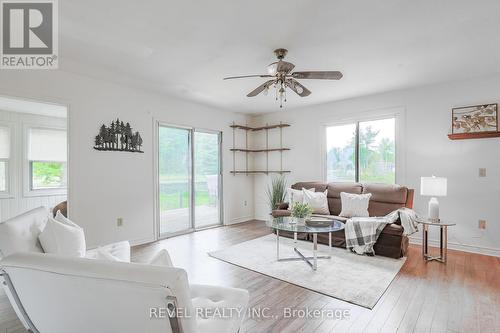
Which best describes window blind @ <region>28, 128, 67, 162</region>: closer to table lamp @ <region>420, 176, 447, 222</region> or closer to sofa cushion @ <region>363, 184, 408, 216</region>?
sofa cushion @ <region>363, 184, 408, 216</region>

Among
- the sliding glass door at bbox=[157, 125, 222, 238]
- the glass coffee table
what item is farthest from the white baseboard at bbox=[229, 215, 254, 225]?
the glass coffee table

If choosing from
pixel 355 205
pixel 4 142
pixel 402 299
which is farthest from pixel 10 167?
pixel 402 299

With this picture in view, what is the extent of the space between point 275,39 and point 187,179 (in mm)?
3251

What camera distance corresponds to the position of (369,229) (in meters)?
3.47

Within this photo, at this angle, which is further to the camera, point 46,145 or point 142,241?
point 46,145

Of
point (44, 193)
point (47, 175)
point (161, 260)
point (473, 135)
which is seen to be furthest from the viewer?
point (47, 175)

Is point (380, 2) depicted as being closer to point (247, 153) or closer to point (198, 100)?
point (198, 100)

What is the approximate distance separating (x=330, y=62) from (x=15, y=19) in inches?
128

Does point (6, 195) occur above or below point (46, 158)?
below

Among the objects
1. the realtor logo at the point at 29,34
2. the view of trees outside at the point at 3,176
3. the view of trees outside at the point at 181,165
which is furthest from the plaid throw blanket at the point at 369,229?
the view of trees outside at the point at 3,176

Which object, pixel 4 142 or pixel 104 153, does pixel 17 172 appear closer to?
pixel 4 142

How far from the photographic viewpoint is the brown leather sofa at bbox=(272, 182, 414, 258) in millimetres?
3381

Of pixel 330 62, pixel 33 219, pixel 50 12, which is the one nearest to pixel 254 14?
pixel 330 62

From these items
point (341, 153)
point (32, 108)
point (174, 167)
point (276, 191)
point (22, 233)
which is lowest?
point (276, 191)
